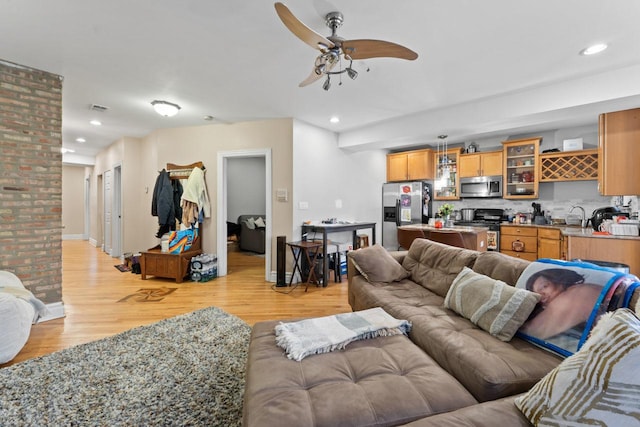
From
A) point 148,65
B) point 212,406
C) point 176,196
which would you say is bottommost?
point 212,406

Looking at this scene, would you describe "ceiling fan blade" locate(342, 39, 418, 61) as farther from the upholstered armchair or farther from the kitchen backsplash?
the upholstered armchair

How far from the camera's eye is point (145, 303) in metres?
3.32

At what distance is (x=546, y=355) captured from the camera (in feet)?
4.54

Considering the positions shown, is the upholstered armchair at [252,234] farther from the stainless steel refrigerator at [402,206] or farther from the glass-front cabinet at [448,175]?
the glass-front cabinet at [448,175]

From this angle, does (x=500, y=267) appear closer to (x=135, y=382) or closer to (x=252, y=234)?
(x=135, y=382)

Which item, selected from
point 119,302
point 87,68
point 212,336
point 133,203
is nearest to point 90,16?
point 87,68

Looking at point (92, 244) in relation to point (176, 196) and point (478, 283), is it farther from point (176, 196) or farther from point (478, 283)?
point (478, 283)

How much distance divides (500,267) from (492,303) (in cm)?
40

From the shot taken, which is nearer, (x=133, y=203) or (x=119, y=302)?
(x=119, y=302)

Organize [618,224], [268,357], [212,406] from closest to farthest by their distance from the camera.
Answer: [268,357]
[212,406]
[618,224]

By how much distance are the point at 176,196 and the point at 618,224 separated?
5.99m

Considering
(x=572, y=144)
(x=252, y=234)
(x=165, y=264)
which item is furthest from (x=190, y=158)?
(x=572, y=144)

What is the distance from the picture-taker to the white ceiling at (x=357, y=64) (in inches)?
78.0

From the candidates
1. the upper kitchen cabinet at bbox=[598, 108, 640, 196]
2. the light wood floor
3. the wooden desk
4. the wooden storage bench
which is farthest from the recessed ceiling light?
the wooden storage bench
